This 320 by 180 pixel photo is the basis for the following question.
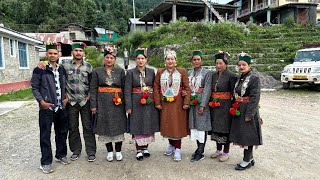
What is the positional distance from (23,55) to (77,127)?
1314 centimetres

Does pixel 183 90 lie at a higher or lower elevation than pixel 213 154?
higher

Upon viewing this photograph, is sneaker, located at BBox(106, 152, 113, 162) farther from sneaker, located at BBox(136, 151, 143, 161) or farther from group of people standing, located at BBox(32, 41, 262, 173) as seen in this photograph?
sneaker, located at BBox(136, 151, 143, 161)

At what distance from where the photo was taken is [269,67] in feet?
47.1

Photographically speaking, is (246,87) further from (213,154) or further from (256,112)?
Result: (213,154)

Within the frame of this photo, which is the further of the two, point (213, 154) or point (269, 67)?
point (269, 67)

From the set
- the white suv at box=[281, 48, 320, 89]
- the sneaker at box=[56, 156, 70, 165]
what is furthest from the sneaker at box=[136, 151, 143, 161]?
the white suv at box=[281, 48, 320, 89]

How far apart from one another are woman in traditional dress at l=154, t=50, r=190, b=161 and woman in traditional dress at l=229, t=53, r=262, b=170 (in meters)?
0.74

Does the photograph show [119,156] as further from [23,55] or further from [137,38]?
[137,38]

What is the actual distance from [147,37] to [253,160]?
2266 cm

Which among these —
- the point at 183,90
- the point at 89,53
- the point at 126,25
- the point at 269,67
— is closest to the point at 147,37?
the point at 89,53

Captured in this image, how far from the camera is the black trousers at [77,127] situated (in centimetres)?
411

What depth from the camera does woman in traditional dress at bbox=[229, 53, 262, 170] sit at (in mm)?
3635

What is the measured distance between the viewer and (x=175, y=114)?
4.04 m

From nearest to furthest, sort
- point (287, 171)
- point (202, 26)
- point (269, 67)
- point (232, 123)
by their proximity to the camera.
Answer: point (287, 171) < point (232, 123) < point (269, 67) < point (202, 26)
